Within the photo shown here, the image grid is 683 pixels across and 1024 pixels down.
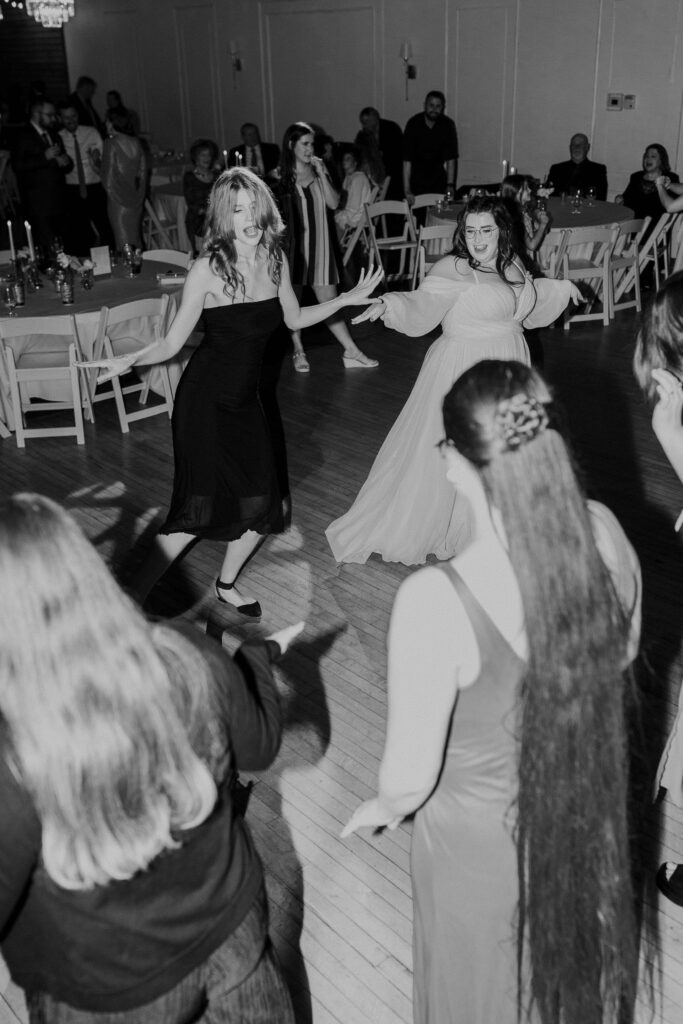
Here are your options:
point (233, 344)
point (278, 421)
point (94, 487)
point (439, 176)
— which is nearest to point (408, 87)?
point (439, 176)

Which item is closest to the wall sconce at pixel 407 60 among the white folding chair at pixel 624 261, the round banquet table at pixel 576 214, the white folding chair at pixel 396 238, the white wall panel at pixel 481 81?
the white wall panel at pixel 481 81

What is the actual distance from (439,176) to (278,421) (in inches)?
214

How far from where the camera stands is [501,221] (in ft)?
12.4

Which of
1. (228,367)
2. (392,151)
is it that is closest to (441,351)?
(228,367)

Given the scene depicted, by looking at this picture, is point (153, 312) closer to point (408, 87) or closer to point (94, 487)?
point (94, 487)

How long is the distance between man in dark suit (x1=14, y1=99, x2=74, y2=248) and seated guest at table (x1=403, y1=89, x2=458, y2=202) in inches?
134

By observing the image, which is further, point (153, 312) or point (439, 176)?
point (439, 176)

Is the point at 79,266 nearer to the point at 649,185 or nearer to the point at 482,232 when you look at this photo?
the point at 482,232

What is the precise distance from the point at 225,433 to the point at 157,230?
7366mm

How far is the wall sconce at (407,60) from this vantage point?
11414 mm

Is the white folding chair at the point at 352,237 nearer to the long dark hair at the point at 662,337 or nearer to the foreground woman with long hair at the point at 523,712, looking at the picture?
the long dark hair at the point at 662,337

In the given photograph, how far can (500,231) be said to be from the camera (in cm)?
381

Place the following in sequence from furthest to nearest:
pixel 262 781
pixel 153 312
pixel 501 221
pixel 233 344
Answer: pixel 153 312
pixel 501 221
pixel 233 344
pixel 262 781

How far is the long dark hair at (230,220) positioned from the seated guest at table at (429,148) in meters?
7.15
